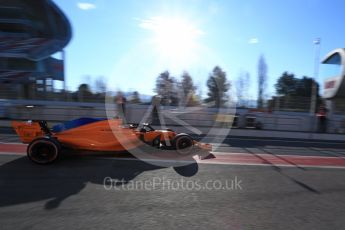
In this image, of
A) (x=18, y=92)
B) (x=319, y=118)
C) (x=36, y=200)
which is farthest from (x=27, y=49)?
(x=36, y=200)

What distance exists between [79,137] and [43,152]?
78 cm

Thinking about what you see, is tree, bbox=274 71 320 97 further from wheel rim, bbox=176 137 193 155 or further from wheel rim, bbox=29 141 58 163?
wheel rim, bbox=29 141 58 163

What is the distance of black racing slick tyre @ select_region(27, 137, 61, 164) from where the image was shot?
6910mm

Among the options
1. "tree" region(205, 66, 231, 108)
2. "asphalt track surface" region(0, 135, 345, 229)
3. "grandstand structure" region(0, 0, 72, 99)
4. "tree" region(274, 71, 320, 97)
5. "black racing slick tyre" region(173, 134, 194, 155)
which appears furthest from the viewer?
"tree" region(274, 71, 320, 97)

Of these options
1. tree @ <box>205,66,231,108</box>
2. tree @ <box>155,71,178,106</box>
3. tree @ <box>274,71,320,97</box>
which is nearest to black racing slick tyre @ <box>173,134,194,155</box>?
tree @ <box>205,66,231,108</box>

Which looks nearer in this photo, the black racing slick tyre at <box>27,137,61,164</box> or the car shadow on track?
the car shadow on track

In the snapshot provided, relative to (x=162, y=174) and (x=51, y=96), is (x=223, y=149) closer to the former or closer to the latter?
(x=162, y=174)

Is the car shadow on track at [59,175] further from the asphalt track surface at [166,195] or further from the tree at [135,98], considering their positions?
the tree at [135,98]

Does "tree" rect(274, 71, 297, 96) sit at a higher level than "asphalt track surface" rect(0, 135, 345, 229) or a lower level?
higher

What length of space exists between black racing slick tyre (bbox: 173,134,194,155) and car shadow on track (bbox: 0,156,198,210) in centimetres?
58

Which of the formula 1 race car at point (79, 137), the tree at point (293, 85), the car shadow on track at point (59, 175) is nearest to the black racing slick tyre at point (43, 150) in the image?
the formula 1 race car at point (79, 137)

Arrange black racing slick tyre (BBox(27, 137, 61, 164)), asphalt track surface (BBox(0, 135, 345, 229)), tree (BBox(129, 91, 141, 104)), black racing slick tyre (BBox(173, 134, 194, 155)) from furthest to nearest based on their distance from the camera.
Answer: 1. tree (BBox(129, 91, 141, 104))
2. black racing slick tyre (BBox(173, 134, 194, 155))
3. black racing slick tyre (BBox(27, 137, 61, 164))
4. asphalt track surface (BBox(0, 135, 345, 229))

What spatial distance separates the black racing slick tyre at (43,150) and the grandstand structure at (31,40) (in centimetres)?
2985

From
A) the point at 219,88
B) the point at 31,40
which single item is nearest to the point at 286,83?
the point at 31,40
